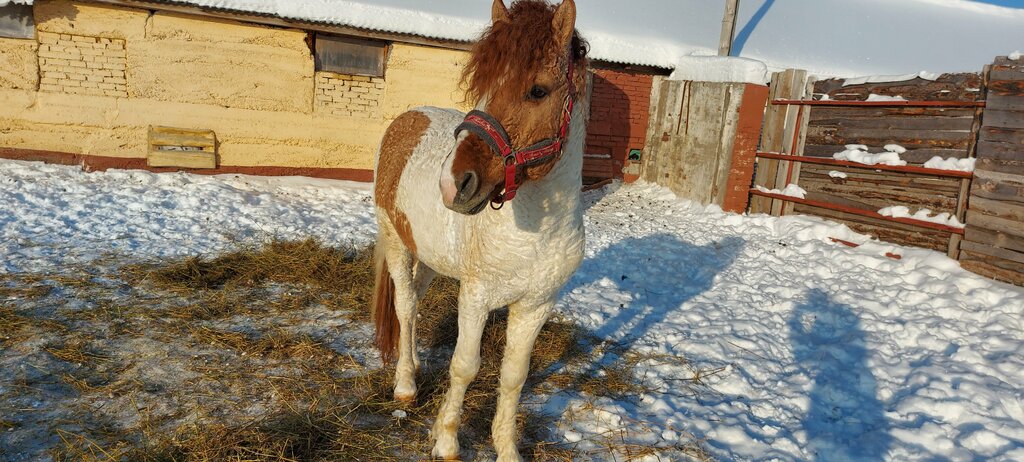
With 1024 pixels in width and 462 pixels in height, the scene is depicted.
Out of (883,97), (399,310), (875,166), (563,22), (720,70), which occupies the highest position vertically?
(720,70)

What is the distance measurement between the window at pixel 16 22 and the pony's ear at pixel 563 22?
8975 millimetres

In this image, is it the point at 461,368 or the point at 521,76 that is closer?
the point at 521,76

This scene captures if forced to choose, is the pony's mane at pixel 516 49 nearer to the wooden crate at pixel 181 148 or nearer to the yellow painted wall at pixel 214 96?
the yellow painted wall at pixel 214 96

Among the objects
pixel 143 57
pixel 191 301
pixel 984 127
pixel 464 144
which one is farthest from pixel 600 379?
pixel 143 57

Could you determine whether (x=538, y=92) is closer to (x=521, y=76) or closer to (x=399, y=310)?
(x=521, y=76)

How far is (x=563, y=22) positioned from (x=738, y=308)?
4.17m

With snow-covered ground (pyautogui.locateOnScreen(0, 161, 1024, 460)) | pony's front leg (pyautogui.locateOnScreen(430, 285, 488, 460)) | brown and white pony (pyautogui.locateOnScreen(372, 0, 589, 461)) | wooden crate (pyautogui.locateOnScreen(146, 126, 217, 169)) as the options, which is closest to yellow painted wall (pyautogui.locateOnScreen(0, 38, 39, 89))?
snow-covered ground (pyautogui.locateOnScreen(0, 161, 1024, 460))

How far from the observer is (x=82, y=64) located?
7836 millimetres

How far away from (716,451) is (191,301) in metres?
3.96

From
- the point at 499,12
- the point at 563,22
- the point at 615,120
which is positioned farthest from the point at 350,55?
the point at 563,22

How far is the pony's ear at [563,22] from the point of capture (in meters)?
1.95

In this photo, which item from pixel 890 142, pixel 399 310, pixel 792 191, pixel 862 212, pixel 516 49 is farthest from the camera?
pixel 792 191

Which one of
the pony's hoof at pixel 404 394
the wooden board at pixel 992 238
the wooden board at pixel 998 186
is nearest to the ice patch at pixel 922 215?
the wooden board at pixel 992 238

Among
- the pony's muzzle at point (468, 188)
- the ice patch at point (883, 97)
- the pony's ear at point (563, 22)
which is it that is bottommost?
the pony's muzzle at point (468, 188)
